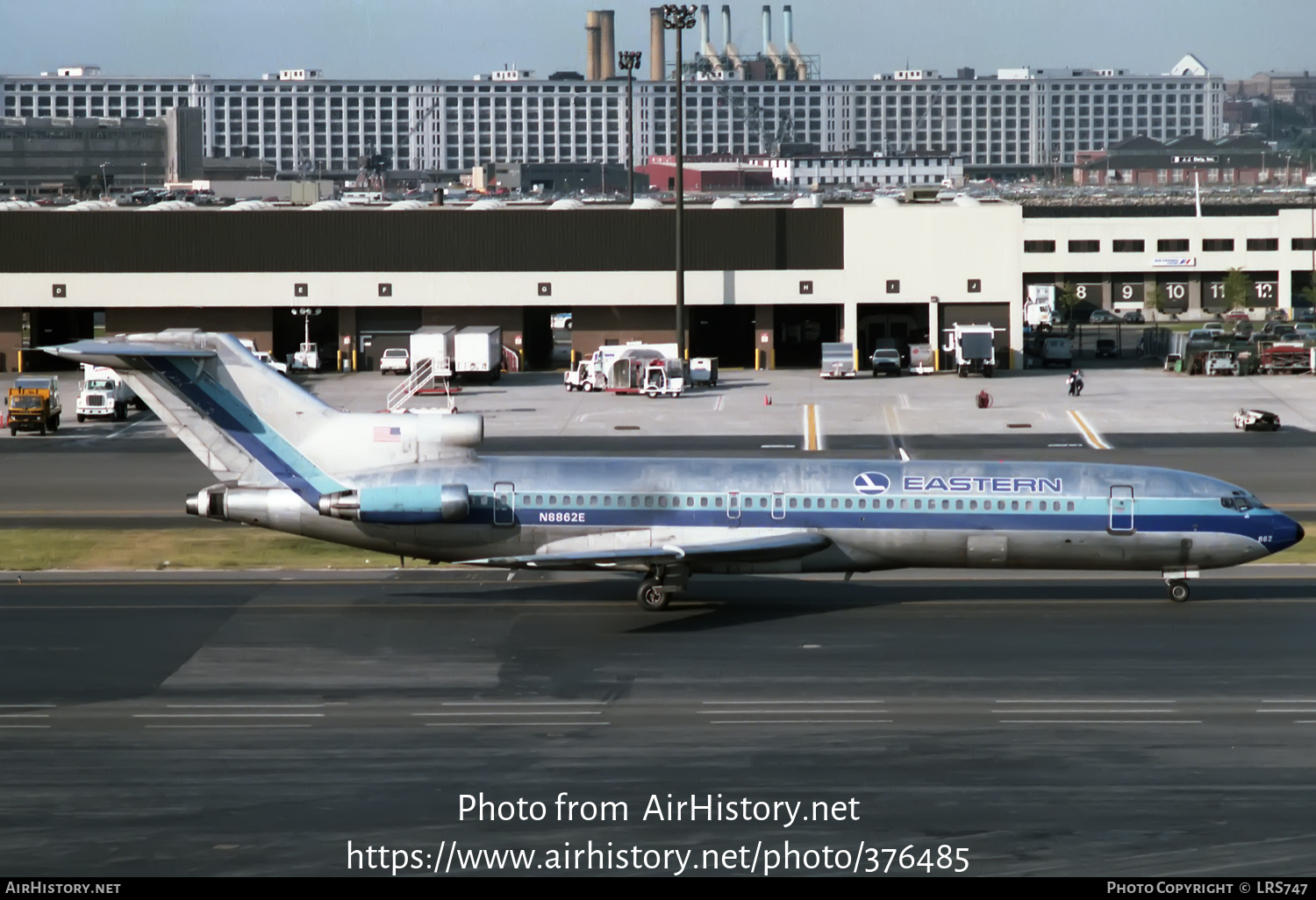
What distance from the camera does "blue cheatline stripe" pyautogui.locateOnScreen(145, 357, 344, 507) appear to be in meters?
35.2

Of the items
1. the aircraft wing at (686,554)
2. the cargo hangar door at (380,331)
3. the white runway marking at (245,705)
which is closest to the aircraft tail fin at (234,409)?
the aircraft wing at (686,554)

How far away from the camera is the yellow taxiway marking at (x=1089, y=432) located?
2500 inches

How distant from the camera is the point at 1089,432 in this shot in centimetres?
6756

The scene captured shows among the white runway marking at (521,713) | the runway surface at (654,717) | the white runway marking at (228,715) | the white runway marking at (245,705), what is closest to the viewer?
the runway surface at (654,717)

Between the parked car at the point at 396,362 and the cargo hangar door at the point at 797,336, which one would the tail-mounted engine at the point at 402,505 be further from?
the cargo hangar door at the point at 797,336

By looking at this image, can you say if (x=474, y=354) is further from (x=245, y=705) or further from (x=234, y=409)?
(x=245, y=705)

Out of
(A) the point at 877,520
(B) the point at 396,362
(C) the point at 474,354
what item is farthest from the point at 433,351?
(A) the point at 877,520

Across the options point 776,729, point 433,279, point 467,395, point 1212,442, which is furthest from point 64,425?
point 776,729

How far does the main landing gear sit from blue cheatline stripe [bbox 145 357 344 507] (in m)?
7.31

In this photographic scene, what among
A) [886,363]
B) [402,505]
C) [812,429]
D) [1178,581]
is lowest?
[1178,581]

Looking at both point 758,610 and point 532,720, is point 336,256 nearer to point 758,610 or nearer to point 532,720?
point 758,610

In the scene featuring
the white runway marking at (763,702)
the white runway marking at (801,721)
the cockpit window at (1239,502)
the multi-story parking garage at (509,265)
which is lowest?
the white runway marking at (801,721)

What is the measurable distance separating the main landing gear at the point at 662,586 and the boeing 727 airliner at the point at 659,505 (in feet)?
0.12

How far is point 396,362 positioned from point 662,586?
57.4 metres
